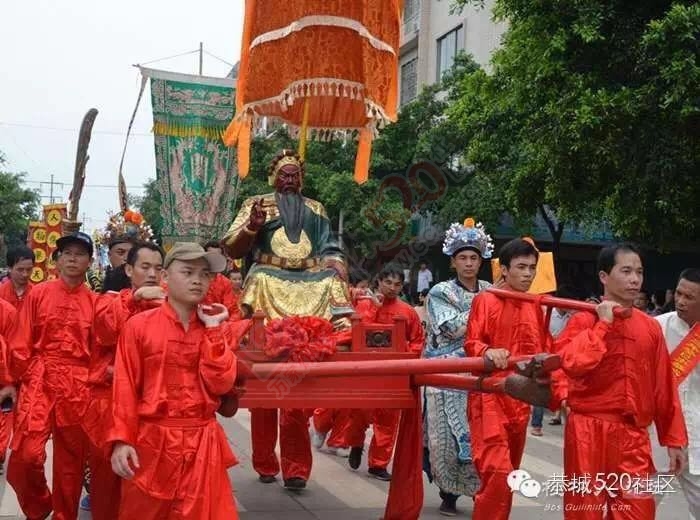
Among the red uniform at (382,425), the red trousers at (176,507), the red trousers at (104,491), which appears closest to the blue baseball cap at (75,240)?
the red trousers at (104,491)

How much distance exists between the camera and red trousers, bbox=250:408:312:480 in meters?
6.84

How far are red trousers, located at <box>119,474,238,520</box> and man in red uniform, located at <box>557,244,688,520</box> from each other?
1594mm

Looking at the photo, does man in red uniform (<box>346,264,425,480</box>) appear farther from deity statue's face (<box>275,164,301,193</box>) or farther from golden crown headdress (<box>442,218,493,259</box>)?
deity statue's face (<box>275,164,301,193</box>)

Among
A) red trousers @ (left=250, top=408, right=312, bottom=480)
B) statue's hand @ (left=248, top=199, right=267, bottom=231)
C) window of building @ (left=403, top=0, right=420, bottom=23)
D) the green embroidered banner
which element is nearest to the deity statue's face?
statue's hand @ (left=248, top=199, right=267, bottom=231)

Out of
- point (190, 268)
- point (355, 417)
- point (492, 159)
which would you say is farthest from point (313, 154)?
point (190, 268)

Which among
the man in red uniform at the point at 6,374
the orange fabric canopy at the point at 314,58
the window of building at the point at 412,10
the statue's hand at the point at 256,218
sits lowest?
the man in red uniform at the point at 6,374

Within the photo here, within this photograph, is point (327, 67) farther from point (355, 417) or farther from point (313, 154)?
point (313, 154)

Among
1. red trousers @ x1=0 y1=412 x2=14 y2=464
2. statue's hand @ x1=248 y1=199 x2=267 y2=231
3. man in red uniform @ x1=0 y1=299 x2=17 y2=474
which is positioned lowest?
red trousers @ x1=0 y1=412 x2=14 y2=464

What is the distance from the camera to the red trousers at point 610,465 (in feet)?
13.6

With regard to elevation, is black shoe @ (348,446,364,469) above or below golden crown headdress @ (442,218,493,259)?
below

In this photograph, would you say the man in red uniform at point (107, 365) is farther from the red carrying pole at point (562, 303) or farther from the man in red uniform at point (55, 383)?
the red carrying pole at point (562, 303)

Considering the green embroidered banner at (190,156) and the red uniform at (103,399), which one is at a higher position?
the green embroidered banner at (190,156)

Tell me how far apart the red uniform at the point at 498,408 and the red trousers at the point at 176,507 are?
56.6 inches

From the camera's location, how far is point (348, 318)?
605 cm
